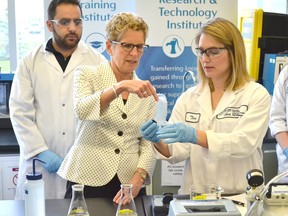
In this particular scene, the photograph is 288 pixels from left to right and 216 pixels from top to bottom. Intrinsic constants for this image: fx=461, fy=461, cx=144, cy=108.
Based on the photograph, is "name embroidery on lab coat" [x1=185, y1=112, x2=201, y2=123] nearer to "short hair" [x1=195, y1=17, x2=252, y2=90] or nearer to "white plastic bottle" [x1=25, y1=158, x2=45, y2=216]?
"short hair" [x1=195, y1=17, x2=252, y2=90]

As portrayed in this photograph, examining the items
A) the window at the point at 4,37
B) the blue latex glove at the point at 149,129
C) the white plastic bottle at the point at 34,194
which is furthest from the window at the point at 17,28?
the white plastic bottle at the point at 34,194

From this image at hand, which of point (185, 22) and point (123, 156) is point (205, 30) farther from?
point (185, 22)

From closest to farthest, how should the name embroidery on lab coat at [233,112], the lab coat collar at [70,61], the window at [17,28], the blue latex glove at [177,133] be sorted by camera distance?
1. the blue latex glove at [177,133]
2. the name embroidery on lab coat at [233,112]
3. the lab coat collar at [70,61]
4. the window at [17,28]

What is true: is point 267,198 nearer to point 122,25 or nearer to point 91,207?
point 91,207

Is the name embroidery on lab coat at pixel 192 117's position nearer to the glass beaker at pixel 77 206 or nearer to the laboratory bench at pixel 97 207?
the laboratory bench at pixel 97 207

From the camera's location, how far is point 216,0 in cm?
331

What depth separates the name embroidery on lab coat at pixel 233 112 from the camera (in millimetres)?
1979

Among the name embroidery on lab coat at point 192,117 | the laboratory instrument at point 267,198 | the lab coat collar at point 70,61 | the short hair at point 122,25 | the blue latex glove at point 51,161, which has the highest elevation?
the short hair at point 122,25

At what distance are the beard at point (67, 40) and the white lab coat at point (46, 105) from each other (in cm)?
7

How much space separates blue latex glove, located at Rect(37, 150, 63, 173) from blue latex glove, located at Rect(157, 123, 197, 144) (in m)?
0.83

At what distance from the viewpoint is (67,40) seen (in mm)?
2506

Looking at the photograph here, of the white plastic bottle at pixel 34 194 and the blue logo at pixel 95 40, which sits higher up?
the blue logo at pixel 95 40

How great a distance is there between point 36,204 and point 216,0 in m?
2.24

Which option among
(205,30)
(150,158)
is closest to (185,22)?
(205,30)
